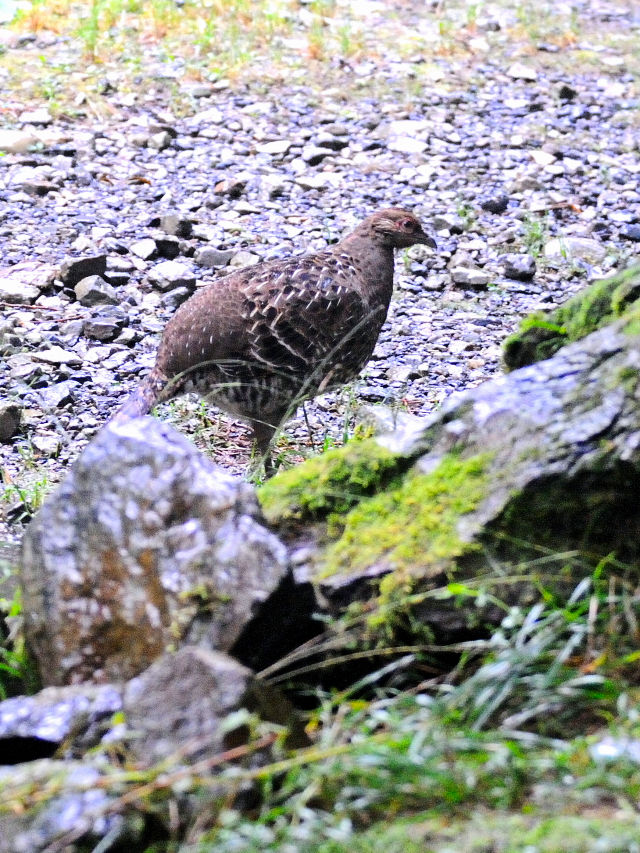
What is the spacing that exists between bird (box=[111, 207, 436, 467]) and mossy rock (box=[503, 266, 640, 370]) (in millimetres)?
1807

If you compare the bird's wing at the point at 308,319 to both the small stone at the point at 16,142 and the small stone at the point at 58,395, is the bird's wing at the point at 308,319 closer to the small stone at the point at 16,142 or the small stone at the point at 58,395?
the small stone at the point at 58,395

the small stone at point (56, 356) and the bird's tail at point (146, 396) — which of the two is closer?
the bird's tail at point (146, 396)

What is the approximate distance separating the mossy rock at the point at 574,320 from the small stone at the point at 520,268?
13.2 ft

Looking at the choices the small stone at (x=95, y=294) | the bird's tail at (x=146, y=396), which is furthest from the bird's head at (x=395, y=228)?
the small stone at (x=95, y=294)

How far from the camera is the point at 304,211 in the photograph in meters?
8.59

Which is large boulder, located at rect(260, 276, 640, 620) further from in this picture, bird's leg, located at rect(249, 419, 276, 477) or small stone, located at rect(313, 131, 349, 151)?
small stone, located at rect(313, 131, 349, 151)

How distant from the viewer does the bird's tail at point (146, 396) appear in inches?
219

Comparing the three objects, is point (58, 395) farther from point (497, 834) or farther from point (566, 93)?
point (566, 93)

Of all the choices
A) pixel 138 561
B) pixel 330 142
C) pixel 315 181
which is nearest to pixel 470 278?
pixel 315 181

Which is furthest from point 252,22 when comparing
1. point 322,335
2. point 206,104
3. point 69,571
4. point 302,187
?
point 69,571

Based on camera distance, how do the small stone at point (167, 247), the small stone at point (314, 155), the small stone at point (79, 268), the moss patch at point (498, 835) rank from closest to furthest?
the moss patch at point (498, 835)
the small stone at point (79, 268)
the small stone at point (167, 247)
the small stone at point (314, 155)

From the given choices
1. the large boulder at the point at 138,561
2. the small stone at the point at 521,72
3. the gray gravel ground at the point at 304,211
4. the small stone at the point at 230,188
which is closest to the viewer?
the large boulder at the point at 138,561

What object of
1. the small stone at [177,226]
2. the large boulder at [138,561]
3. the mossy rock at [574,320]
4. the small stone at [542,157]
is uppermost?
the mossy rock at [574,320]

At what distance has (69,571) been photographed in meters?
3.04
